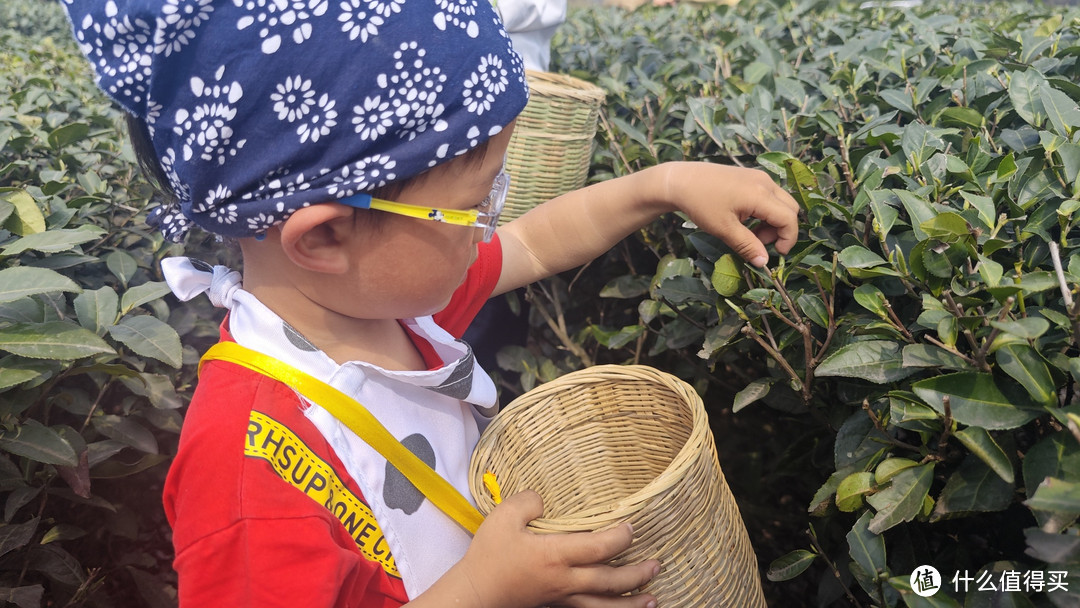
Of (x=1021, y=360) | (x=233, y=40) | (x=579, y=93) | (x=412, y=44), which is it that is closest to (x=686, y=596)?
(x=1021, y=360)

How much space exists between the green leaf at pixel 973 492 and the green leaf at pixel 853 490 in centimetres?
11

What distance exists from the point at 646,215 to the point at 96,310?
130 centimetres

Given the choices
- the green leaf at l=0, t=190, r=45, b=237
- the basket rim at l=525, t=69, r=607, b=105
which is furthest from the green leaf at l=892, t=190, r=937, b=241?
the green leaf at l=0, t=190, r=45, b=237

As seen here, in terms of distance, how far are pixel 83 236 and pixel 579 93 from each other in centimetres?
149

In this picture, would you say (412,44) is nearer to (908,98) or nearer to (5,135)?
(908,98)

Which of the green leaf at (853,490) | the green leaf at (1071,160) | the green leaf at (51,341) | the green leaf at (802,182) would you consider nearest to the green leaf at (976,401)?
the green leaf at (853,490)

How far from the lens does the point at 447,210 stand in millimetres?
1519

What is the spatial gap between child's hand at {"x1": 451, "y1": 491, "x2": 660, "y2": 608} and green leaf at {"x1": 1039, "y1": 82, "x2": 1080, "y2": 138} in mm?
1113

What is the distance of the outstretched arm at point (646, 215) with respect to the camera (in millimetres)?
1648

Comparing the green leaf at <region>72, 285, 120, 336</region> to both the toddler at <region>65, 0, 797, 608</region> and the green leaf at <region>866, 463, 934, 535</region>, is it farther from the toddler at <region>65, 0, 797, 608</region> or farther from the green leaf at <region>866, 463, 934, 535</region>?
the green leaf at <region>866, 463, 934, 535</region>

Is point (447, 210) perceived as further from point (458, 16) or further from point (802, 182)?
point (802, 182)

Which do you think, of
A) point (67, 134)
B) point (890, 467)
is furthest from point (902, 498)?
point (67, 134)

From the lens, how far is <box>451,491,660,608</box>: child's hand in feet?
4.46

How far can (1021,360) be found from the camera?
103 cm
